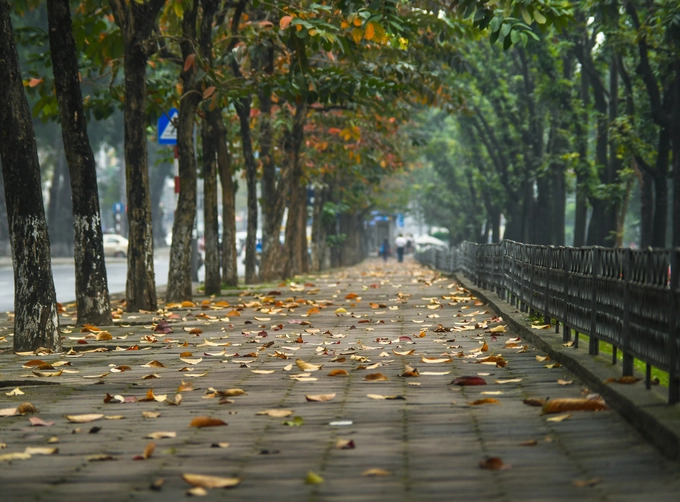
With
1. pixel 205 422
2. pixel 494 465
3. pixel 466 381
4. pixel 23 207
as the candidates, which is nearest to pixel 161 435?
pixel 205 422

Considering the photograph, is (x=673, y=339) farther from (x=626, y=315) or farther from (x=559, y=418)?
(x=626, y=315)

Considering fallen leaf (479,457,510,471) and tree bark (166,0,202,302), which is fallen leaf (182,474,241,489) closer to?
fallen leaf (479,457,510,471)

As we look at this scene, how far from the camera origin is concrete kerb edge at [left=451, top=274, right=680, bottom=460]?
5898 millimetres

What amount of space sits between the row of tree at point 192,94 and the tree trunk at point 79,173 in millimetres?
16

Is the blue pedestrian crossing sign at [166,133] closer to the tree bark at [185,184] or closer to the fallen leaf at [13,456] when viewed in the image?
the tree bark at [185,184]

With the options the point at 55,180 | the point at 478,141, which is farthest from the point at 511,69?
the point at 55,180

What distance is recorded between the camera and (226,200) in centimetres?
2419

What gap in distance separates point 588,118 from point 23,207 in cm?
2836

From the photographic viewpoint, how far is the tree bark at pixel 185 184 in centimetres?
1930

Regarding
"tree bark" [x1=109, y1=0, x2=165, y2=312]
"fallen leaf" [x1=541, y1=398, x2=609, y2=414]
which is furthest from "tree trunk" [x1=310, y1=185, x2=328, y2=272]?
"fallen leaf" [x1=541, y1=398, x2=609, y2=414]

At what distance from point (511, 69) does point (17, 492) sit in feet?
142

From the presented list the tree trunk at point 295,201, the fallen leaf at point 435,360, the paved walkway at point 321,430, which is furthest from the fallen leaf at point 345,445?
the tree trunk at point 295,201

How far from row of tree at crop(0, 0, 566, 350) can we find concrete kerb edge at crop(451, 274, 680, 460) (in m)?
3.88

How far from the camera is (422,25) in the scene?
67.9 ft
